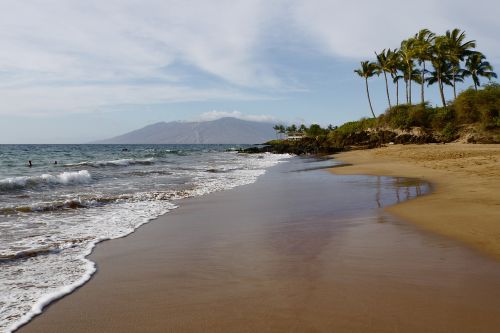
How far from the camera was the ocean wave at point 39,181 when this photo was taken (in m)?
16.8

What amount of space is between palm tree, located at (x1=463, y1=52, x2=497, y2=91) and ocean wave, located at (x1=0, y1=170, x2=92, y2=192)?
54.0 meters

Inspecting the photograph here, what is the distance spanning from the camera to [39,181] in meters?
18.8

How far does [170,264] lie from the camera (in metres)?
5.75

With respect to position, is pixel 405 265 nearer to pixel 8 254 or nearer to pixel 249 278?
pixel 249 278

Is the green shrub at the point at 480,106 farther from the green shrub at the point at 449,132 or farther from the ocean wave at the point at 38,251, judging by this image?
the ocean wave at the point at 38,251

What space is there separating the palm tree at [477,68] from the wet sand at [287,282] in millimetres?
56572

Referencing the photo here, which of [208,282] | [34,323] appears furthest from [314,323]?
[34,323]

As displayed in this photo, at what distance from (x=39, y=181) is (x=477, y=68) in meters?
58.3

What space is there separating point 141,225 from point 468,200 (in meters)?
7.94

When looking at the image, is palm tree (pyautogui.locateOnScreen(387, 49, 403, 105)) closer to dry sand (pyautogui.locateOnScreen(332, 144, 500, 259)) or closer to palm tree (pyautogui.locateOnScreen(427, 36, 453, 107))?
palm tree (pyautogui.locateOnScreen(427, 36, 453, 107))

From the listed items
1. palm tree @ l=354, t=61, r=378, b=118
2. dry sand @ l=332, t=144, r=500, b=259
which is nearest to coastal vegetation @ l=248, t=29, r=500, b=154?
palm tree @ l=354, t=61, r=378, b=118

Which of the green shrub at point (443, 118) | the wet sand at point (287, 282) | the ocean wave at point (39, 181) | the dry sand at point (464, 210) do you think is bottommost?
the wet sand at point (287, 282)

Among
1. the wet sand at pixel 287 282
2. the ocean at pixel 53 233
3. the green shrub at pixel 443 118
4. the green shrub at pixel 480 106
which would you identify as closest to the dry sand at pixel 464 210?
the wet sand at pixel 287 282

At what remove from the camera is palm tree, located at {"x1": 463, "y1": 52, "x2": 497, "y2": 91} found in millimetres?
53703
